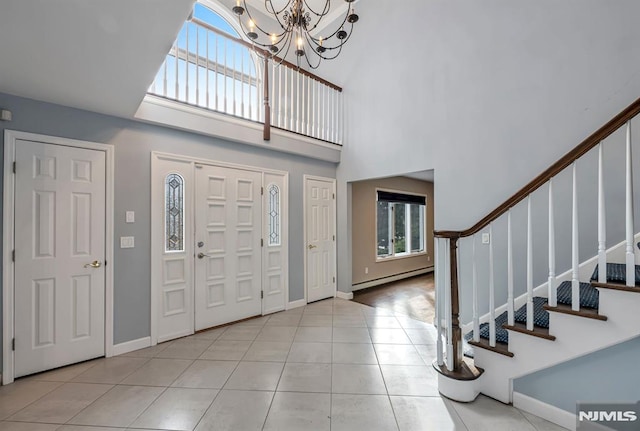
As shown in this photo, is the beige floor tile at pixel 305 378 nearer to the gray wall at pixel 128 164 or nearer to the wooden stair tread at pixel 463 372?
the wooden stair tread at pixel 463 372

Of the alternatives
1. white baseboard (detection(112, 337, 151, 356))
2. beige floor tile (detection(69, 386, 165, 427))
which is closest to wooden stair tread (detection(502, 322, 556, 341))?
beige floor tile (detection(69, 386, 165, 427))

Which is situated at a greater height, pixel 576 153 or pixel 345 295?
pixel 576 153

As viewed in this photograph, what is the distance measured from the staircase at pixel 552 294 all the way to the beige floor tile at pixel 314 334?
1.36 meters

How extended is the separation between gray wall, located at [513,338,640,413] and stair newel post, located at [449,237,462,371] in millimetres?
459

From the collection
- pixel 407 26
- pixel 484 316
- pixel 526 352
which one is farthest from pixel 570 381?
pixel 407 26

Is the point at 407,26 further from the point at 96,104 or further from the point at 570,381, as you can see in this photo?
the point at 570,381

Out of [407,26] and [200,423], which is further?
[407,26]

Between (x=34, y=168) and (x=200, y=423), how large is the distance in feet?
8.61

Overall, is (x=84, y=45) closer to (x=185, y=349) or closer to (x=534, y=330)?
(x=185, y=349)

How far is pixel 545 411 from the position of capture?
76.0 inches

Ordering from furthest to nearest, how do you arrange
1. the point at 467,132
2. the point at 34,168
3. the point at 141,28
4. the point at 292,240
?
the point at 292,240
the point at 467,132
the point at 34,168
the point at 141,28

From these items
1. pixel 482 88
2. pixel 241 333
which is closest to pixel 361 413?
pixel 241 333

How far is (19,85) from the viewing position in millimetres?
2262

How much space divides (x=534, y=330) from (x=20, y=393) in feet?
12.9
